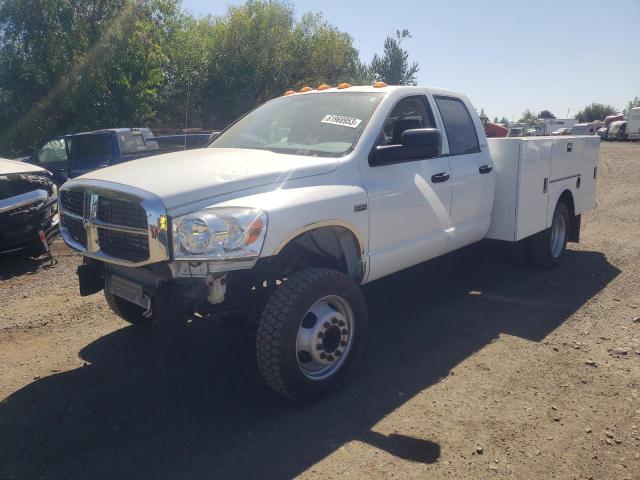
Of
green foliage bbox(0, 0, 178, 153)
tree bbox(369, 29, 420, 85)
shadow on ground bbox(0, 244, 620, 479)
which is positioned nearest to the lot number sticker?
shadow on ground bbox(0, 244, 620, 479)

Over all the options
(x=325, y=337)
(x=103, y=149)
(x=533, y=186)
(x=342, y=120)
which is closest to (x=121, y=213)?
(x=325, y=337)

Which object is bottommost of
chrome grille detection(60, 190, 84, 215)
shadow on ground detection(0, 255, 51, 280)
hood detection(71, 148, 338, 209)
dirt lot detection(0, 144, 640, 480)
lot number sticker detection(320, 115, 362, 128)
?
dirt lot detection(0, 144, 640, 480)

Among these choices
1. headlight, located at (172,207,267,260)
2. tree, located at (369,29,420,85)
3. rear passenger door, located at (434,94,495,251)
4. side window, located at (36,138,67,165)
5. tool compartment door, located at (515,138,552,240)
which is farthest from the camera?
tree, located at (369,29,420,85)

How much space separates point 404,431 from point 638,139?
5081 cm

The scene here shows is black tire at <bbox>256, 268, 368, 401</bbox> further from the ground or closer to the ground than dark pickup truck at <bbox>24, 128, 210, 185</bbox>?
closer to the ground

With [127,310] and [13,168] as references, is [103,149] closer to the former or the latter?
[13,168]

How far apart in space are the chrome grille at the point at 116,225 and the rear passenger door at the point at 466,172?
2.82 m

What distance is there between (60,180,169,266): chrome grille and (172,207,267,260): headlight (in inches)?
3.9

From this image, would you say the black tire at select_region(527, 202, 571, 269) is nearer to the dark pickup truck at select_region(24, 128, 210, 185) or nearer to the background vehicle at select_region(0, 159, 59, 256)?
the background vehicle at select_region(0, 159, 59, 256)

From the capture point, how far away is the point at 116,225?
11.8ft

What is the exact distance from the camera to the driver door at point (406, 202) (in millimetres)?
4219

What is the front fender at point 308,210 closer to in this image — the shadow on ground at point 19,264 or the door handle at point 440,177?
the door handle at point 440,177

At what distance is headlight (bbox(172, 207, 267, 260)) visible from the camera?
3.24 meters

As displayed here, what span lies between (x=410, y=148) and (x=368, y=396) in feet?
6.03
